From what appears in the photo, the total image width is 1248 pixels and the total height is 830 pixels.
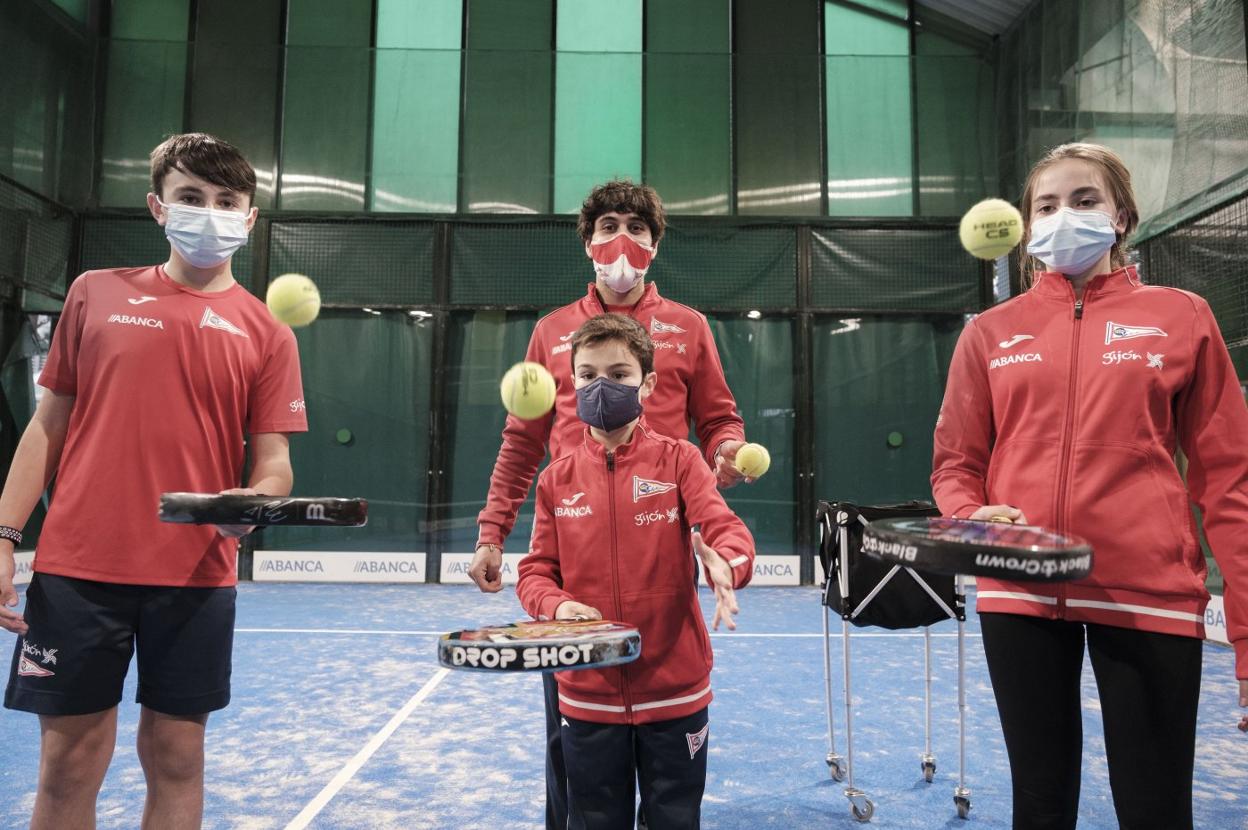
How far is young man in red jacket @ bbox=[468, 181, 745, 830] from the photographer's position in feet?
7.44

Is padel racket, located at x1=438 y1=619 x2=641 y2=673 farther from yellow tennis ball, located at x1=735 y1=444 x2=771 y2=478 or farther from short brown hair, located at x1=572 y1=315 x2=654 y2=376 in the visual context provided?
yellow tennis ball, located at x1=735 y1=444 x2=771 y2=478

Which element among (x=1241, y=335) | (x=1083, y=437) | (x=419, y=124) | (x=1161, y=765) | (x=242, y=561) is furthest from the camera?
(x=419, y=124)

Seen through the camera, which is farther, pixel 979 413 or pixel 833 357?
pixel 833 357

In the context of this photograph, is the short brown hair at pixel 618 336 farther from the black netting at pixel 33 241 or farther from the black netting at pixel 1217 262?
the black netting at pixel 33 241

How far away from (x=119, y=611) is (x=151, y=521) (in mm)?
203

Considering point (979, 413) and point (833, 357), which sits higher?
point (833, 357)

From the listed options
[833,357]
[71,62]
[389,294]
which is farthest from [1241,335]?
[71,62]

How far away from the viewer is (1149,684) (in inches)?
58.9

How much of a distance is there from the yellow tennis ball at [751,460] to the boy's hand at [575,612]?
69 centimetres

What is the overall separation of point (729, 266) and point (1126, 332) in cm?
788

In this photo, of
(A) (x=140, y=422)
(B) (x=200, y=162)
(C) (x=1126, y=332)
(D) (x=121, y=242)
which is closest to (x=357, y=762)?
(A) (x=140, y=422)

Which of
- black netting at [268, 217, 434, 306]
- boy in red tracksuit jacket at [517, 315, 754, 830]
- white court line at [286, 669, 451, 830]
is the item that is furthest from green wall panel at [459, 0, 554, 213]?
boy in red tracksuit jacket at [517, 315, 754, 830]

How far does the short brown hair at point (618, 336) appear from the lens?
2.00m

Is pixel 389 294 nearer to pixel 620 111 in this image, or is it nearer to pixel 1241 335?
pixel 620 111
